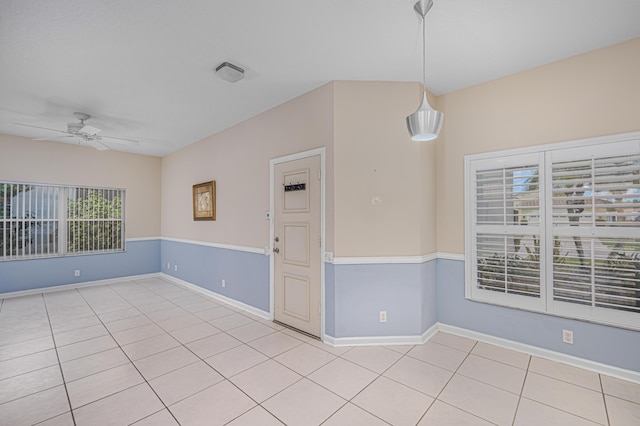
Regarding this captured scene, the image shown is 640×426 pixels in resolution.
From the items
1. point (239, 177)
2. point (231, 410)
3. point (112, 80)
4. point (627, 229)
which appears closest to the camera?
point (231, 410)

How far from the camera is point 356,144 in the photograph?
300cm

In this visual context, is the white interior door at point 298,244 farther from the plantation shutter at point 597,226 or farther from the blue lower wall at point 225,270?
the plantation shutter at point 597,226

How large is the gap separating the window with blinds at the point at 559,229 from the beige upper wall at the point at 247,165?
5.50 feet

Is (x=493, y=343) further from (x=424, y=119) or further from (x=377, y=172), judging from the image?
(x=424, y=119)

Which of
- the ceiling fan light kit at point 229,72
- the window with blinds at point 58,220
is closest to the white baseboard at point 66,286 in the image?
the window with blinds at point 58,220

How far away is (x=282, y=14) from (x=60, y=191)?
5.70 metres

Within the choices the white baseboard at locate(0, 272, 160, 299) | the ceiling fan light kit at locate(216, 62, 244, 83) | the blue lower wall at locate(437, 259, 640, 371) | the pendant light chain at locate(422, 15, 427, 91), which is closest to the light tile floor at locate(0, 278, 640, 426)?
the blue lower wall at locate(437, 259, 640, 371)

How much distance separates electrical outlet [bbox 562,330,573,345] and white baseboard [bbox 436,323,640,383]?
0.42ft

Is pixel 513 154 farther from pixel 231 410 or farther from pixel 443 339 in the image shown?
pixel 231 410

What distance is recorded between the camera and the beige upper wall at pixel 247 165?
3146 millimetres

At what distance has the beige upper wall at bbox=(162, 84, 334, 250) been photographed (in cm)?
315

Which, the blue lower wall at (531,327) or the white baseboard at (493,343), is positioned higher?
the blue lower wall at (531,327)

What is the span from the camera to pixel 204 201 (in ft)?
16.3

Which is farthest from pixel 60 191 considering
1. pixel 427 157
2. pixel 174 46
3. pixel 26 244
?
pixel 427 157
